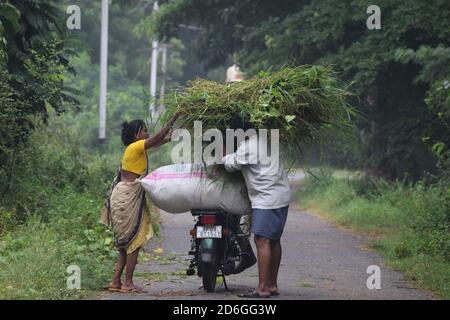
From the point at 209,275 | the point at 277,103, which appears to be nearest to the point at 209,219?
the point at 209,275

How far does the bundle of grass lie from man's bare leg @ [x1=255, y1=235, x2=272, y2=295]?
106cm

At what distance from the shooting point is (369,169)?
22.8 m

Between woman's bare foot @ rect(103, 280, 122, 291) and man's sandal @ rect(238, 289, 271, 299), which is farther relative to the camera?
woman's bare foot @ rect(103, 280, 122, 291)

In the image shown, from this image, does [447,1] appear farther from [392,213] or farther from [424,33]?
[392,213]

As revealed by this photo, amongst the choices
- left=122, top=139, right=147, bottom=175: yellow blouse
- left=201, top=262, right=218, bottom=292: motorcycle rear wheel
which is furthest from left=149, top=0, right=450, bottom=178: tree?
left=201, top=262, right=218, bottom=292: motorcycle rear wheel

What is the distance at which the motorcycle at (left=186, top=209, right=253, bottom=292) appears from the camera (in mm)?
9211

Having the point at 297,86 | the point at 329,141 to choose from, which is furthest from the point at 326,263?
the point at 297,86

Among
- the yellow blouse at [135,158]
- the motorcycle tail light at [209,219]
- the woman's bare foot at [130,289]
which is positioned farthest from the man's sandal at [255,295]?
the yellow blouse at [135,158]

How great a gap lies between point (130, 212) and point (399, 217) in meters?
8.51

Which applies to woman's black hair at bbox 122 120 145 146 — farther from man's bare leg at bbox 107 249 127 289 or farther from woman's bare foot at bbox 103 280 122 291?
woman's bare foot at bbox 103 280 122 291

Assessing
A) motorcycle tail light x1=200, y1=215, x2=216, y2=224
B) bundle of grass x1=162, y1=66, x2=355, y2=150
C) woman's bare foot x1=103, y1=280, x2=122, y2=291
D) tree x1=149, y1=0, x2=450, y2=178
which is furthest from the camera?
tree x1=149, y1=0, x2=450, y2=178

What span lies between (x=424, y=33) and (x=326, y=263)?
7.48 metres

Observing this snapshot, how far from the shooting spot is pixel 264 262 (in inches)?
360
